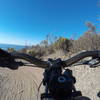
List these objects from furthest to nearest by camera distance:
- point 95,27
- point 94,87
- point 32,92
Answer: point 95,27 < point 32,92 < point 94,87

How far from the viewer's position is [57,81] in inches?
44.8

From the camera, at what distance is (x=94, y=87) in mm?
6133

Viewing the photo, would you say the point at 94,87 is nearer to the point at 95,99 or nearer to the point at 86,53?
the point at 95,99

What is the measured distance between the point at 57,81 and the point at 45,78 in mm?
171

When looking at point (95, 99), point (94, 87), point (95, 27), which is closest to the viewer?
point (95, 99)

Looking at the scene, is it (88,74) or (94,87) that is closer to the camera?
(94,87)

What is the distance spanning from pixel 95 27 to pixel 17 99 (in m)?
10.4

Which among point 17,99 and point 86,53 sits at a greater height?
point 86,53

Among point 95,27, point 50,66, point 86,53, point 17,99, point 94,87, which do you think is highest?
point 95,27

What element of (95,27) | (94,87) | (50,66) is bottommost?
(94,87)

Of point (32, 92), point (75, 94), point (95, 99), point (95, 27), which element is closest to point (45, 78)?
point (75, 94)

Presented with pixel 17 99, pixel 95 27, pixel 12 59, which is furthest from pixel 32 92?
pixel 95 27

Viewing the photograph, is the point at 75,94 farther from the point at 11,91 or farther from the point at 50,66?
the point at 11,91

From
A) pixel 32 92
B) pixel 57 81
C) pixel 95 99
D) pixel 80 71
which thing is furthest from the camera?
pixel 80 71
